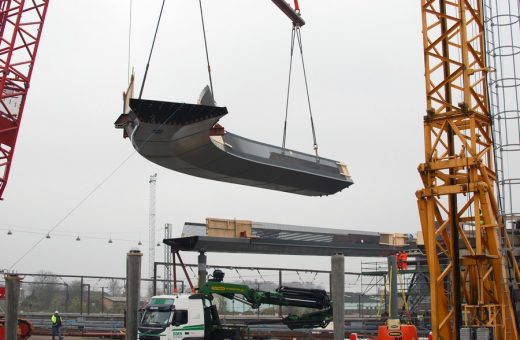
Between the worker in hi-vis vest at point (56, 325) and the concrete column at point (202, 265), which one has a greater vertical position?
the concrete column at point (202, 265)

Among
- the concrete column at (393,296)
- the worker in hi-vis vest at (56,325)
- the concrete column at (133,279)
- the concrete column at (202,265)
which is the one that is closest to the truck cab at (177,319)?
the concrete column at (133,279)

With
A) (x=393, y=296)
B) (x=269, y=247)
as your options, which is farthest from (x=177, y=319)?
(x=269, y=247)

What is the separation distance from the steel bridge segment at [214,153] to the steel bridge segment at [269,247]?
4.61 metres

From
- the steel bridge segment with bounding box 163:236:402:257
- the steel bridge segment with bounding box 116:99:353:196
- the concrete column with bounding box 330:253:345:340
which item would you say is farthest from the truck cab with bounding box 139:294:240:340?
the steel bridge segment with bounding box 163:236:402:257

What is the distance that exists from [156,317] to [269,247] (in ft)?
40.6

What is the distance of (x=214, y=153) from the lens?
76.5ft

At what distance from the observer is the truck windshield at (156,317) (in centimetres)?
2253

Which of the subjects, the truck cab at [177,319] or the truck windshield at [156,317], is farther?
the truck windshield at [156,317]

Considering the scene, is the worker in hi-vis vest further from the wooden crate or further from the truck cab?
the truck cab

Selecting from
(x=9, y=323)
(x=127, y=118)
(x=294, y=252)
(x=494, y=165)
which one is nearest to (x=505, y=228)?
(x=494, y=165)

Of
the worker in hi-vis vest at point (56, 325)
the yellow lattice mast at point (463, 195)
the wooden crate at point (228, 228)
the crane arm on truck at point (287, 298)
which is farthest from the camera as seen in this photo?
the wooden crate at point (228, 228)

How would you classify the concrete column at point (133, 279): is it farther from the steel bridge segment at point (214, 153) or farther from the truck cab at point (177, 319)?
the truck cab at point (177, 319)

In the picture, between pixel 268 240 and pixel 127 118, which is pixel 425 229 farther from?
pixel 268 240

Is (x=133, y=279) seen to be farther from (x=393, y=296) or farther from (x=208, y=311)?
(x=393, y=296)
